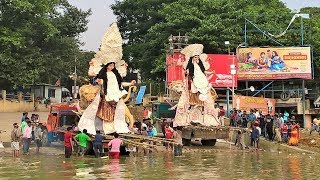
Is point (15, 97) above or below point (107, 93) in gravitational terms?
above

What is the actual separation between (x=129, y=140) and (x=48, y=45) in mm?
31111

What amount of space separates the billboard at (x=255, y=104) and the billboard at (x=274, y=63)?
238 centimetres

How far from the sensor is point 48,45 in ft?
166

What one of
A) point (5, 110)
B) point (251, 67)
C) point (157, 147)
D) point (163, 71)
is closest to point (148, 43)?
point (163, 71)

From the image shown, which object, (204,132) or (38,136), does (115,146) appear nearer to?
(38,136)

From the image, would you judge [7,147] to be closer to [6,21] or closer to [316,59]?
[6,21]

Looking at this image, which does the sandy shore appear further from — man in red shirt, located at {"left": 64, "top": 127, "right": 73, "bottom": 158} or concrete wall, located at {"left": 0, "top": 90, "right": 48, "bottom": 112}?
man in red shirt, located at {"left": 64, "top": 127, "right": 73, "bottom": 158}

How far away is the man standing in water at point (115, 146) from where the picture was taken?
20.9 meters

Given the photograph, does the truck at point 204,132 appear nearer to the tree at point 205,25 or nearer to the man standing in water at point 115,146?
the man standing in water at point 115,146

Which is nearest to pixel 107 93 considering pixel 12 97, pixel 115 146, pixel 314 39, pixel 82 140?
pixel 82 140

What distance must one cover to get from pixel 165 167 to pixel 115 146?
335cm

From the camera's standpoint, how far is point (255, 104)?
39125 millimetres

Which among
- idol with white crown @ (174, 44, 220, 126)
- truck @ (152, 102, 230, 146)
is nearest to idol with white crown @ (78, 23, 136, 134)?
truck @ (152, 102, 230, 146)

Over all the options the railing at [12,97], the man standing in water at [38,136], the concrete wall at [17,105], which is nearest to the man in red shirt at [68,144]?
the man standing in water at [38,136]
